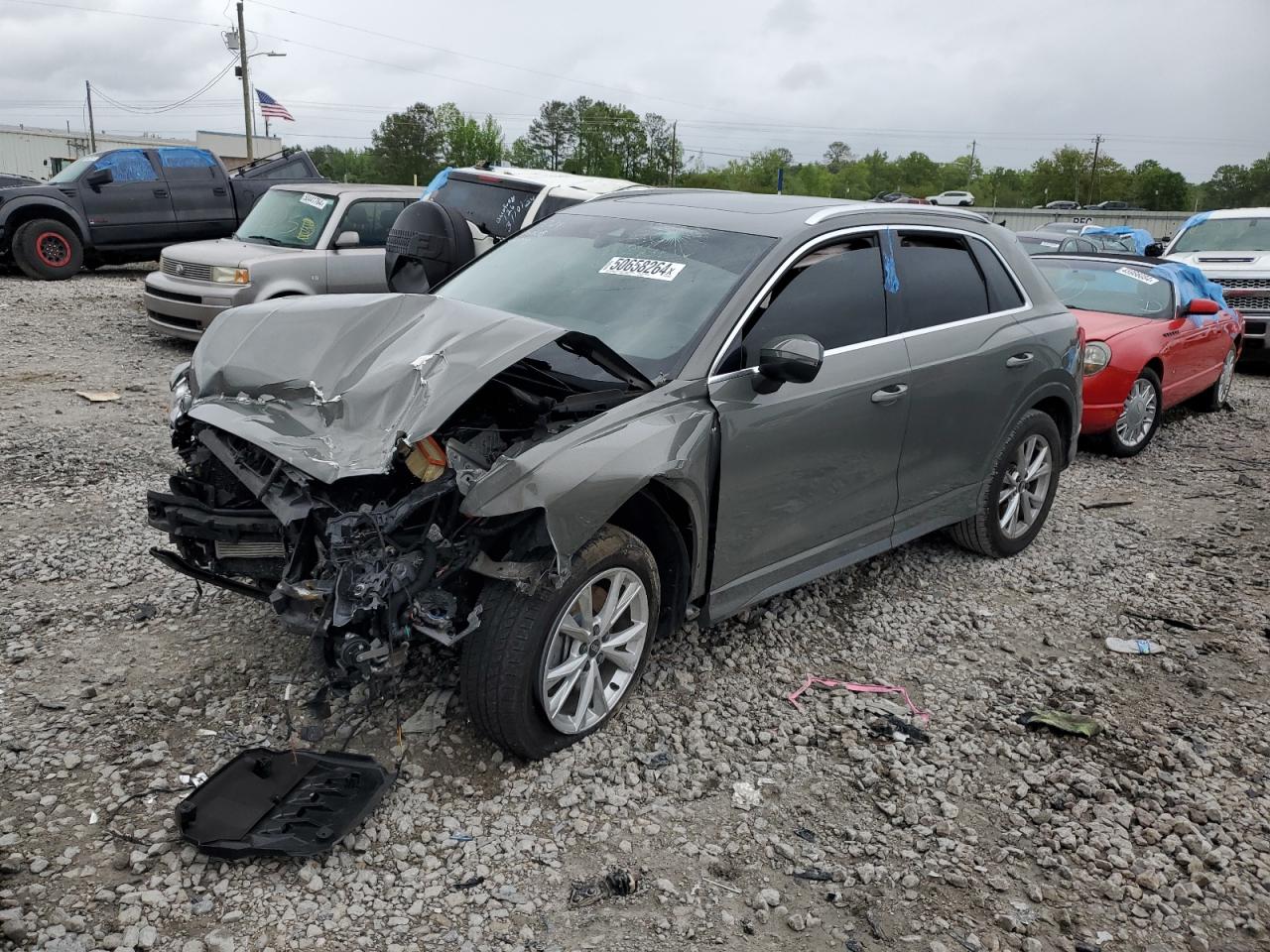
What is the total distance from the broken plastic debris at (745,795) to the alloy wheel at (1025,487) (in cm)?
265

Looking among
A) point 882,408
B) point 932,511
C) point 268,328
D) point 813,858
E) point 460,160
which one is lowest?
point 813,858

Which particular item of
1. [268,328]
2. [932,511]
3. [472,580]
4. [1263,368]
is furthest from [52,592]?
[1263,368]

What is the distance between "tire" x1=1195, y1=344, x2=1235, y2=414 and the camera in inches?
399

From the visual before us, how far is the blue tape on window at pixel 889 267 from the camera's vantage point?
14.7 ft

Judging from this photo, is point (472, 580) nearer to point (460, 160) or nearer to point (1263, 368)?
point (1263, 368)

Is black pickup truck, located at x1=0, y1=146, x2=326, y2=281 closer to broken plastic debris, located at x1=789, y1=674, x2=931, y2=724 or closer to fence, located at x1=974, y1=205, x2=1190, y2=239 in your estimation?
broken plastic debris, located at x1=789, y1=674, x2=931, y2=724

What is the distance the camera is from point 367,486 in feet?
10.4

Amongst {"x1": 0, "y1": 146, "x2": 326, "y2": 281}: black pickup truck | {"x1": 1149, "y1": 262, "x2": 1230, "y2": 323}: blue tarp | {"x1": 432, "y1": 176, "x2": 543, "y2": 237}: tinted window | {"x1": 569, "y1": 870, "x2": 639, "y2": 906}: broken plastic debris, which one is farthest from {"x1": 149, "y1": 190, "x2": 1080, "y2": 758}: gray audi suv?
{"x1": 0, "y1": 146, "x2": 326, "y2": 281}: black pickup truck

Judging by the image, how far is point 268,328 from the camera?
380 centimetres

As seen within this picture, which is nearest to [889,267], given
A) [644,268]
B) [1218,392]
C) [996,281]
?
[996,281]

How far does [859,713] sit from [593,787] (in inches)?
47.5

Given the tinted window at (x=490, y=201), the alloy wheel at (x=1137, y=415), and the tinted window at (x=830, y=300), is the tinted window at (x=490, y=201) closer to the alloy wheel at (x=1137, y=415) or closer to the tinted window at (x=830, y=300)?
the alloy wheel at (x=1137, y=415)

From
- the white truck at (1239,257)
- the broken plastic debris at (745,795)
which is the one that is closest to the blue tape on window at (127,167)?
the white truck at (1239,257)

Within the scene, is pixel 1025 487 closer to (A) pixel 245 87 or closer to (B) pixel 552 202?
(B) pixel 552 202
